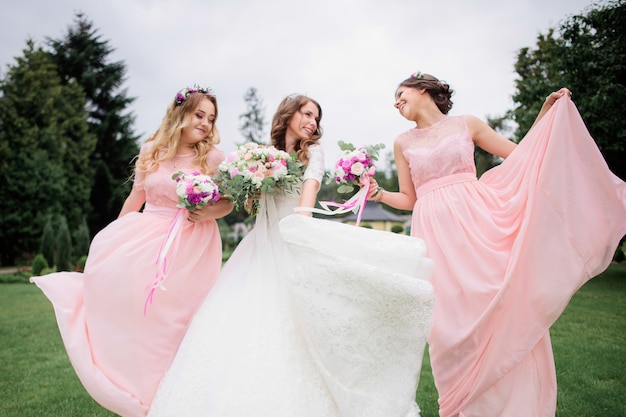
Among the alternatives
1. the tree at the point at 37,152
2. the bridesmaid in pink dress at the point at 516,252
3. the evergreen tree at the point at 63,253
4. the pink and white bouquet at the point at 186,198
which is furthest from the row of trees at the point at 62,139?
the bridesmaid in pink dress at the point at 516,252

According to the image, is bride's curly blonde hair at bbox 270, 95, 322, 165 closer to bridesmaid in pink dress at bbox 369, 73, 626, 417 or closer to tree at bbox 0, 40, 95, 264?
bridesmaid in pink dress at bbox 369, 73, 626, 417

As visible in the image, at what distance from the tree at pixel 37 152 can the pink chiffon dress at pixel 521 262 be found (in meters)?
28.7

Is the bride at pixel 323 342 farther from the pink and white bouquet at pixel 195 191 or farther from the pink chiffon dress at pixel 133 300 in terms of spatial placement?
the pink and white bouquet at pixel 195 191

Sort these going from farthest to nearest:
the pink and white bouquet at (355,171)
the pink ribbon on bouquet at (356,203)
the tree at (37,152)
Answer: the tree at (37,152) < the pink and white bouquet at (355,171) < the pink ribbon on bouquet at (356,203)

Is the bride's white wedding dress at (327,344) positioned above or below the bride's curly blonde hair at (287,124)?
below

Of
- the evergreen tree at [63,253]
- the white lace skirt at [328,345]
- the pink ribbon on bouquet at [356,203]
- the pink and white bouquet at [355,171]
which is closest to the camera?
the white lace skirt at [328,345]

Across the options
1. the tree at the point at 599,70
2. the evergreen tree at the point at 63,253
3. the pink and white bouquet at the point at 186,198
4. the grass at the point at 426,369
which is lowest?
the evergreen tree at the point at 63,253

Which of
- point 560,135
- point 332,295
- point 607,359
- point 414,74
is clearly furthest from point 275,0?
point 607,359

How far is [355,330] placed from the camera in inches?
109

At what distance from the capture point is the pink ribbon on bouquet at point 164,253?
11.3 ft

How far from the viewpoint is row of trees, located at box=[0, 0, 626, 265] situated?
13.2 meters

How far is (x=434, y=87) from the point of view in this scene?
399cm

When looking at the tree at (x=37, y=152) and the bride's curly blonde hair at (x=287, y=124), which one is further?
the tree at (x=37, y=152)

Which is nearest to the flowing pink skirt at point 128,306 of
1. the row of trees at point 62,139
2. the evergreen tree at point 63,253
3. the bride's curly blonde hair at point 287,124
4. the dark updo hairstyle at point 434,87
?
the bride's curly blonde hair at point 287,124
